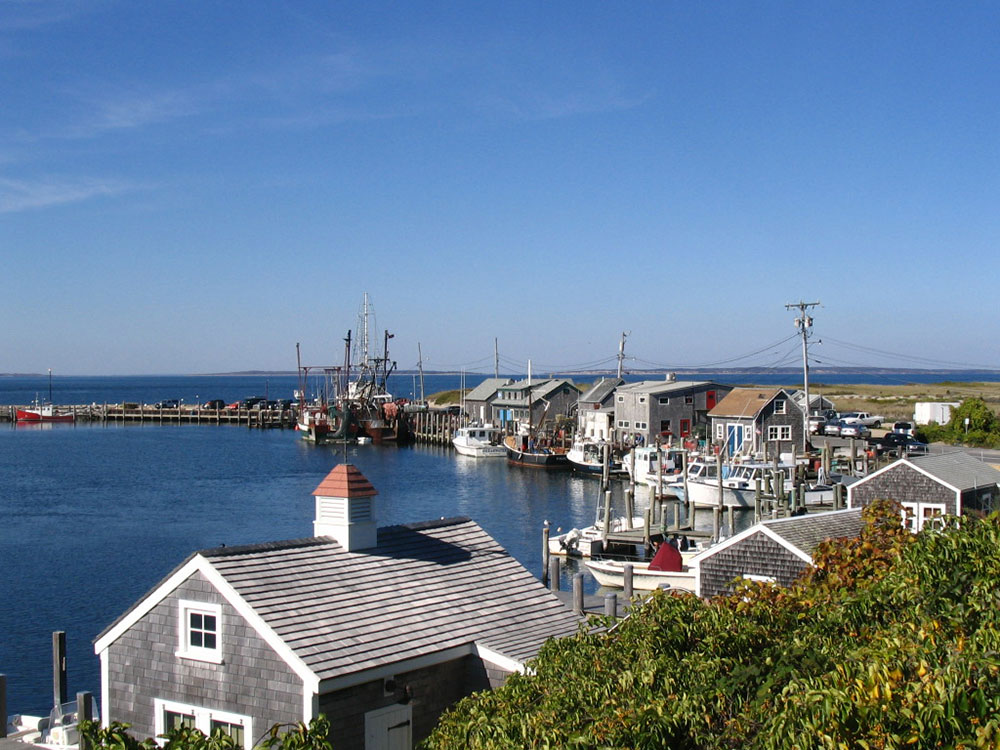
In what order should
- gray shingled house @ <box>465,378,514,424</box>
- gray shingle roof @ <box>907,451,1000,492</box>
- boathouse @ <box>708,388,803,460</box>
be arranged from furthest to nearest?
gray shingled house @ <box>465,378,514,424</box> < boathouse @ <box>708,388,803,460</box> < gray shingle roof @ <box>907,451,1000,492</box>

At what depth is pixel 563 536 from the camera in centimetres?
4784

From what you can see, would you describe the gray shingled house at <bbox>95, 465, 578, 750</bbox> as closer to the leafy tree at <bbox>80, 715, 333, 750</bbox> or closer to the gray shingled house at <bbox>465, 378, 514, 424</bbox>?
the leafy tree at <bbox>80, 715, 333, 750</bbox>

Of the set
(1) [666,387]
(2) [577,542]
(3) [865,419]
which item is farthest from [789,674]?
(3) [865,419]

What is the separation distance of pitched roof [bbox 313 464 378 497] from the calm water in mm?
13134

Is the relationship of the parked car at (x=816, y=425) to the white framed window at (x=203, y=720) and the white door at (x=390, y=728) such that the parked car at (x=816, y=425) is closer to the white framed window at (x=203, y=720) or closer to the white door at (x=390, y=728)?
the white door at (x=390, y=728)

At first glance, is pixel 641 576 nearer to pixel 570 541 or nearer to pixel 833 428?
pixel 570 541

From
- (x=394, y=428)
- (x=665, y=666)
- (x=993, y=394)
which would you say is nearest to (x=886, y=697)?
(x=665, y=666)

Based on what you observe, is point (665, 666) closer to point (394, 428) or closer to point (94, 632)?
point (94, 632)

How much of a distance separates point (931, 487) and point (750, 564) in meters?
11.9

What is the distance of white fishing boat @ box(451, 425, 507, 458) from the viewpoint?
9981cm

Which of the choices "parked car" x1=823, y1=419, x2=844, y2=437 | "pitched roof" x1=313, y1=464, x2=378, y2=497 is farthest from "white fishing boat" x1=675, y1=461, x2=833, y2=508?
"pitched roof" x1=313, y1=464, x2=378, y2=497

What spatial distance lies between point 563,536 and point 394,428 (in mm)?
74400

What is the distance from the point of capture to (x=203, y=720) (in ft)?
55.1

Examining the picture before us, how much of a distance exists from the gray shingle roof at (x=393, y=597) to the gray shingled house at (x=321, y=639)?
3 centimetres
